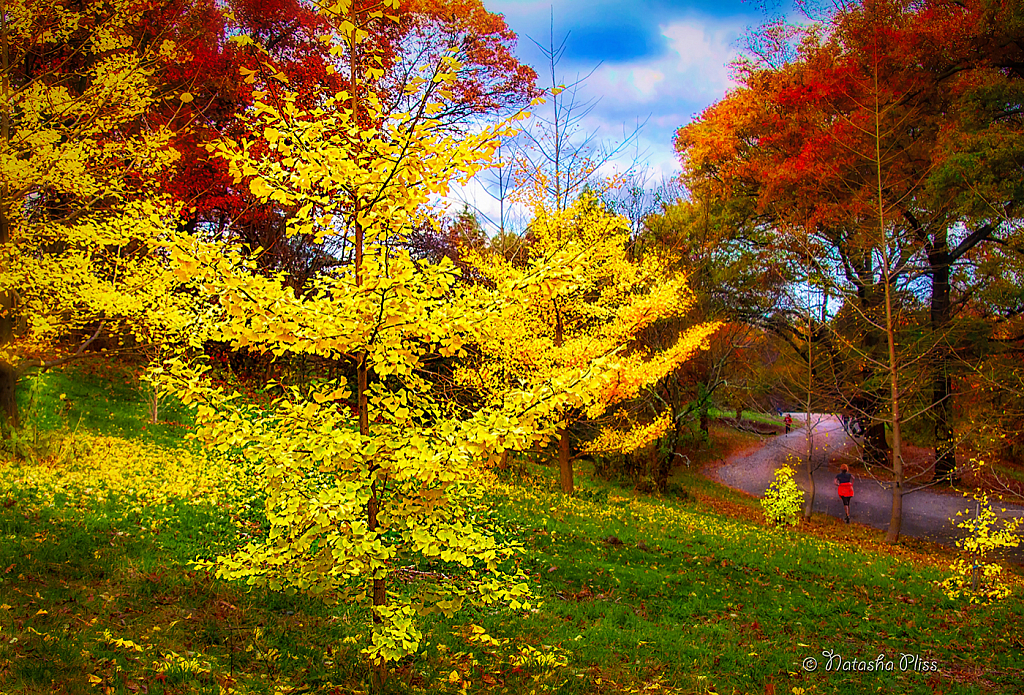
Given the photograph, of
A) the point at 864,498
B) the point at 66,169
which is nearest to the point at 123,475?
the point at 66,169

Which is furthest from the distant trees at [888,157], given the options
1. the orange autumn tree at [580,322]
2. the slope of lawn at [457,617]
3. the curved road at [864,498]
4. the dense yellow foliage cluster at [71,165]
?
the dense yellow foliage cluster at [71,165]

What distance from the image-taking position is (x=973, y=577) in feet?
28.2

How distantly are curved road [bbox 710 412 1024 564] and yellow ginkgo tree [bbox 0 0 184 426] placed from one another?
1560 centimetres

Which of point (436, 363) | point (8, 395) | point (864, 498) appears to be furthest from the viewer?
point (864, 498)

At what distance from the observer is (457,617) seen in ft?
20.0

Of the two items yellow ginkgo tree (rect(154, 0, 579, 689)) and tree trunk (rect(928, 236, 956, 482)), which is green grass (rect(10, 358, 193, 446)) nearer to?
Answer: yellow ginkgo tree (rect(154, 0, 579, 689))

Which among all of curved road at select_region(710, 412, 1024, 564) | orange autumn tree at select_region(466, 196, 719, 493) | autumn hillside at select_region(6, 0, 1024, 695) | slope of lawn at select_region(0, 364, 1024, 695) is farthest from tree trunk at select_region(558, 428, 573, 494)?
curved road at select_region(710, 412, 1024, 564)

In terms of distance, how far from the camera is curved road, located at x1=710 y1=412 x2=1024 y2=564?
1602cm

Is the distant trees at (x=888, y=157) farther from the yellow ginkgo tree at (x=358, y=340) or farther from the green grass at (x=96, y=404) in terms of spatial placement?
the green grass at (x=96, y=404)

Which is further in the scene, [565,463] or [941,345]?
[941,345]

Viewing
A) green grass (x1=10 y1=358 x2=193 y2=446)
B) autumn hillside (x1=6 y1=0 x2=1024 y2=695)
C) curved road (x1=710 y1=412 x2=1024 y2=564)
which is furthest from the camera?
curved road (x1=710 y1=412 x2=1024 y2=564)

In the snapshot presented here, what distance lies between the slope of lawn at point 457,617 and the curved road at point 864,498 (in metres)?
6.35

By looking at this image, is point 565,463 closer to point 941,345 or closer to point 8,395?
point 8,395

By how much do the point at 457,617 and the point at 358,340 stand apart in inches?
143
